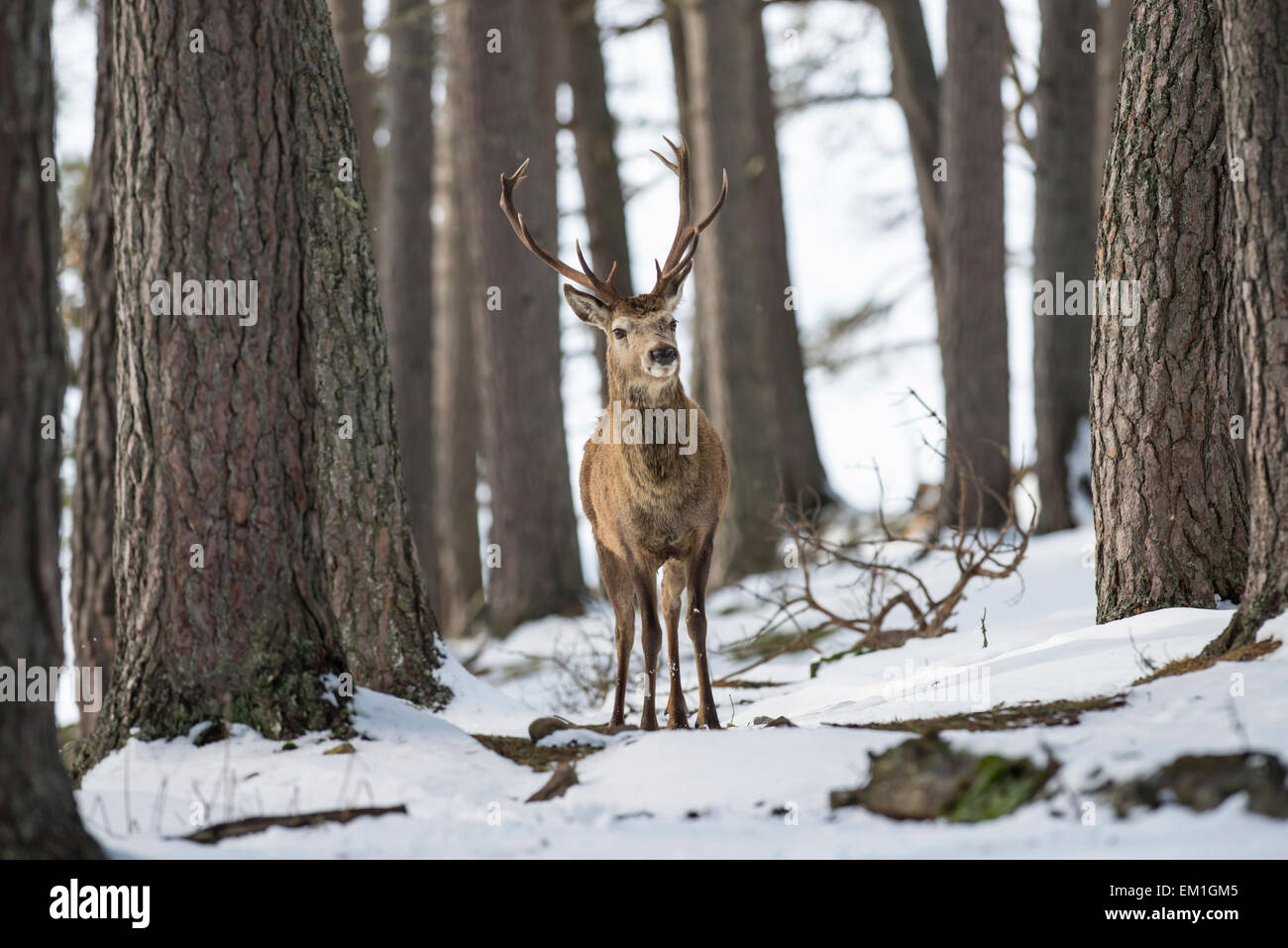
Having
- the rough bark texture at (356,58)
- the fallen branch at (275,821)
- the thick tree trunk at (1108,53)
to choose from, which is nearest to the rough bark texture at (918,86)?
the thick tree trunk at (1108,53)

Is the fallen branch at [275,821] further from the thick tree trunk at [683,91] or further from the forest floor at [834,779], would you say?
the thick tree trunk at [683,91]

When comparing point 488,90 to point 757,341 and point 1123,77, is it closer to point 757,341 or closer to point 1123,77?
point 757,341

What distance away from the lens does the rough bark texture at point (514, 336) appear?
1234 cm

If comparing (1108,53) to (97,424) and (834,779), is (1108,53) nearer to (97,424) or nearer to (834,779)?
(97,424)

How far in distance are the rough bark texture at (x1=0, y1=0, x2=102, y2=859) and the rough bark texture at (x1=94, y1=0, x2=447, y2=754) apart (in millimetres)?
1519

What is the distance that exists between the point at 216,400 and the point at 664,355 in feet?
6.99

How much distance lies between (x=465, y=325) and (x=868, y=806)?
53.3 ft

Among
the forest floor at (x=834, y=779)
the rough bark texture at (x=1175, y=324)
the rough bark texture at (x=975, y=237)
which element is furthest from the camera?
the rough bark texture at (x=975, y=237)

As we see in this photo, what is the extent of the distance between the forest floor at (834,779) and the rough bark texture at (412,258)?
782 cm

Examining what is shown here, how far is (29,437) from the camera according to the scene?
11.3 ft

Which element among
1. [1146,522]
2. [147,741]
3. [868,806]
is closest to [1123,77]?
[1146,522]
